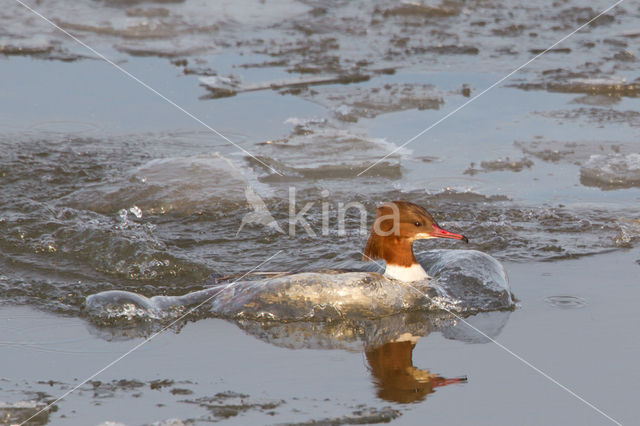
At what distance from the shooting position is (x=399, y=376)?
4.91m

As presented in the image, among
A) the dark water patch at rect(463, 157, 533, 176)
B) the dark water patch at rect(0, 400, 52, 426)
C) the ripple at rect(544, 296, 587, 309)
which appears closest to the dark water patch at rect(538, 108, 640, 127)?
the dark water patch at rect(463, 157, 533, 176)

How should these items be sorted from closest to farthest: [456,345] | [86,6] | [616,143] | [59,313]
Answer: [456,345]
[59,313]
[616,143]
[86,6]

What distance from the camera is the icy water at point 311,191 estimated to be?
4715 millimetres

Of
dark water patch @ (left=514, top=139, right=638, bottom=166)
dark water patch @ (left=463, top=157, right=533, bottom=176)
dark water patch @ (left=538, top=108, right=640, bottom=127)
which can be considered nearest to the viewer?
dark water patch @ (left=463, top=157, right=533, bottom=176)

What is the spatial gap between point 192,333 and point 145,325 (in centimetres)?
31

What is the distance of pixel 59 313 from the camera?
19.2ft

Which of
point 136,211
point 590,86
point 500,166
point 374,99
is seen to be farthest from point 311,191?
point 590,86

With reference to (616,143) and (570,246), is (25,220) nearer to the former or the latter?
(570,246)

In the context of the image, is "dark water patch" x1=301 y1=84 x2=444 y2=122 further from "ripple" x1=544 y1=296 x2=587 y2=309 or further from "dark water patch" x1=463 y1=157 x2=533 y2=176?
"ripple" x1=544 y1=296 x2=587 y2=309

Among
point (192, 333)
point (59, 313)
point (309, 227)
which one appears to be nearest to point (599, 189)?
point (309, 227)

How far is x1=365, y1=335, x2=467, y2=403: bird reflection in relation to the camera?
469 cm

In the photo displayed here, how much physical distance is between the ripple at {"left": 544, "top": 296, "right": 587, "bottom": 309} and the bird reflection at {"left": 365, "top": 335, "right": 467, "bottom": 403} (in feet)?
3.22

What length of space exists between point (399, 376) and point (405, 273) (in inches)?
58.0

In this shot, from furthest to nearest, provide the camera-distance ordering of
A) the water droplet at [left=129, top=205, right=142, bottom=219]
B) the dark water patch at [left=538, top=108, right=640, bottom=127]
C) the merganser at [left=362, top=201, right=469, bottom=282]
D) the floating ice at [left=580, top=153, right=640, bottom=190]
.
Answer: the dark water patch at [left=538, top=108, right=640, bottom=127] → the floating ice at [left=580, top=153, right=640, bottom=190] → the water droplet at [left=129, top=205, right=142, bottom=219] → the merganser at [left=362, top=201, right=469, bottom=282]
